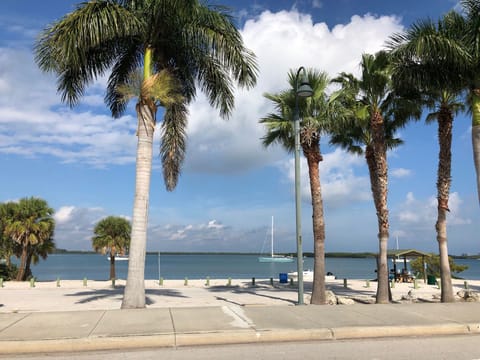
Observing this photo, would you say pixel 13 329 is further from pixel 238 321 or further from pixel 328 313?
pixel 328 313

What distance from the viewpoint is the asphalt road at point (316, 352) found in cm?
709

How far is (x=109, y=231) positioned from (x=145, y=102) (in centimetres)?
3392

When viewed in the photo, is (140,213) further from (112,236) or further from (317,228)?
(112,236)

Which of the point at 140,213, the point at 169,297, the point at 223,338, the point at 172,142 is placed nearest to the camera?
the point at 223,338

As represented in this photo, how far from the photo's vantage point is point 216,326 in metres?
8.91

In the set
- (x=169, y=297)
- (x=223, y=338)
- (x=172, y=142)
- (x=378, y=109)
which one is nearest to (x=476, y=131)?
(x=378, y=109)

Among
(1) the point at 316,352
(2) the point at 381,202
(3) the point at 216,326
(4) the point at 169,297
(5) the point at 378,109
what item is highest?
(5) the point at 378,109

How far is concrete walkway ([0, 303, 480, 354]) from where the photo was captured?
7.83m

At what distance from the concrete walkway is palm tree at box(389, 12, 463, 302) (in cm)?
531

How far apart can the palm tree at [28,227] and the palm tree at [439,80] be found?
110ft

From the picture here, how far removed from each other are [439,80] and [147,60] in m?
10.2

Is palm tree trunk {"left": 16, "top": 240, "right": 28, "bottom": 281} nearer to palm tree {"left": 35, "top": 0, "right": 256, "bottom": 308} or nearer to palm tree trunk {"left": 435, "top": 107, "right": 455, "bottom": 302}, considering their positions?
palm tree {"left": 35, "top": 0, "right": 256, "bottom": 308}

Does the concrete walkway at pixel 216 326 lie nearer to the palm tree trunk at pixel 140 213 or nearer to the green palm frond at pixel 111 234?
the palm tree trunk at pixel 140 213

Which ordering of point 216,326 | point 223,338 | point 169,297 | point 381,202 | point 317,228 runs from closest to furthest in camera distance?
point 223,338
point 216,326
point 317,228
point 381,202
point 169,297
